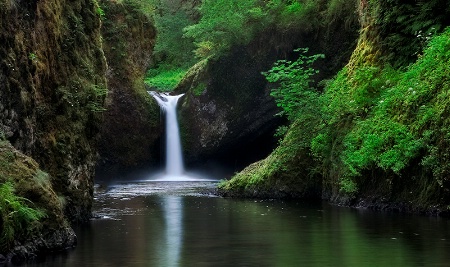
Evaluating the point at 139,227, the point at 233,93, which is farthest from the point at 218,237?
the point at 233,93

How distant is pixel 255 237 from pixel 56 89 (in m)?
5.71

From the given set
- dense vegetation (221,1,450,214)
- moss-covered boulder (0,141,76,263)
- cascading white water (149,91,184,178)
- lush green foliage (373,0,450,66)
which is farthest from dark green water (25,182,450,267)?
cascading white water (149,91,184,178)

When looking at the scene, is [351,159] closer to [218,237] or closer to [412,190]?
[412,190]

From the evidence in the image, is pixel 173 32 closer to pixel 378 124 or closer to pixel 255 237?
pixel 378 124

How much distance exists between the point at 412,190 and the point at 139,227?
673 cm

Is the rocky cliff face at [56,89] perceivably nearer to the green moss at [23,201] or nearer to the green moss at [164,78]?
the green moss at [23,201]

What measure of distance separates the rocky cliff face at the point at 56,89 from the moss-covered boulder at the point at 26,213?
1214 mm

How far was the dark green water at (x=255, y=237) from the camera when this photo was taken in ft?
37.3

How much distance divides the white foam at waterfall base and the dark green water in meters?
13.7

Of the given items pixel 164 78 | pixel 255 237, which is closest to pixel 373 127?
pixel 255 237

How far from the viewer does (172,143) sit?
3506 cm

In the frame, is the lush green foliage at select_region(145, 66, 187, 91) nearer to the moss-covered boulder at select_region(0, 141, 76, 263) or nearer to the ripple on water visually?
the ripple on water

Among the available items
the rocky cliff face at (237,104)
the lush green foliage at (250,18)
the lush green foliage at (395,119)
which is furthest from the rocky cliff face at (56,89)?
the rocky cliff face at (237,104)

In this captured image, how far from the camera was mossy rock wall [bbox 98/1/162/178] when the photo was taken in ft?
110
